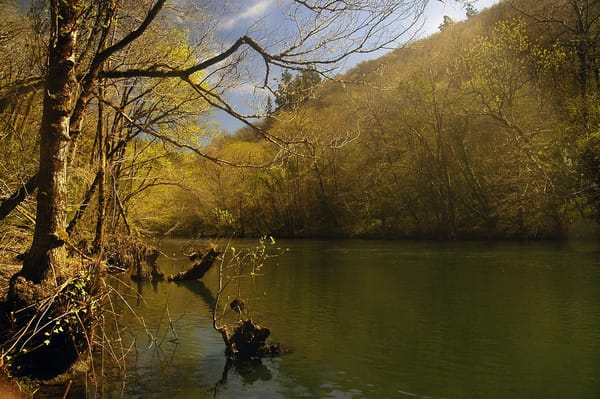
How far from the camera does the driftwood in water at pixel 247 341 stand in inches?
371

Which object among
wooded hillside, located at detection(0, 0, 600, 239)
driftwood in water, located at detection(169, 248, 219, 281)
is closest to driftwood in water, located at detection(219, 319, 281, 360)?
wooded hillside, located at detection(0, 0, 600, 239)

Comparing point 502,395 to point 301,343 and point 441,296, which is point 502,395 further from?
point 441,296

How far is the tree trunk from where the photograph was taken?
689cm

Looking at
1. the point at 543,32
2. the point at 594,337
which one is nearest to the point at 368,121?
the point at 543,32

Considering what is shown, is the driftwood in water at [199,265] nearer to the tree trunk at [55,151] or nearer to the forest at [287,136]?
the forest at [287,136]

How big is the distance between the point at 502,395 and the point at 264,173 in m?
50.5

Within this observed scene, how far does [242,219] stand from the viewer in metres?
57.0

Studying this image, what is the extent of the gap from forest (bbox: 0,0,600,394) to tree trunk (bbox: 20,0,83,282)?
2 centimetres

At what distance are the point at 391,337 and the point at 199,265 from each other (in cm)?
1175

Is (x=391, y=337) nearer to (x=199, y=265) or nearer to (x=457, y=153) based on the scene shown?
(x=199, y=265)

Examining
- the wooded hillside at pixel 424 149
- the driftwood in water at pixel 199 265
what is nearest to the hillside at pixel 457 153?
the wooded hillside at pixel 424 149

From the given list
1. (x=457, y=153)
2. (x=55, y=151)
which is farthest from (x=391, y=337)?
(x=457, y=153)

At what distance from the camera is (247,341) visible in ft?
30.9

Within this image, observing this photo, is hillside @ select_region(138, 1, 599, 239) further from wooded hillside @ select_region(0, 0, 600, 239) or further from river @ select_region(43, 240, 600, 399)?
river @ select_region(43, 240, 600, 399)
